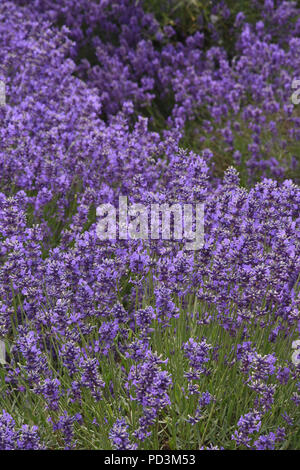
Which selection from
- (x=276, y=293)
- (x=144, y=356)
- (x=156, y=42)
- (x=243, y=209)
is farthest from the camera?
(x=156, y=42)

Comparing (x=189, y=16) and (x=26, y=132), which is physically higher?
(x=189, y=16)

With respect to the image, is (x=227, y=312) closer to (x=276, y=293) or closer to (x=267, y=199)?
(x=276, y=293)

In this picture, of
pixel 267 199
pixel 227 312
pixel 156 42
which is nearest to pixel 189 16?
pixel 156 42

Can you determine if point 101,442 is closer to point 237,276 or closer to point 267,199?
point 237,276

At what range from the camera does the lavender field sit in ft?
7.40

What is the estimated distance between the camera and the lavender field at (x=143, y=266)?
226 cm

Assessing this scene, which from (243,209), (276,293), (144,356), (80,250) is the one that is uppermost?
(243,209)

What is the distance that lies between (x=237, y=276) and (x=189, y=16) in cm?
481

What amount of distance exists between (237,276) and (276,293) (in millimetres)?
173

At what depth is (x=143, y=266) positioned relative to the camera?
8.26ft

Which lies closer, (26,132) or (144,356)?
(144,356)

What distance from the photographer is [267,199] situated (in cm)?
283
